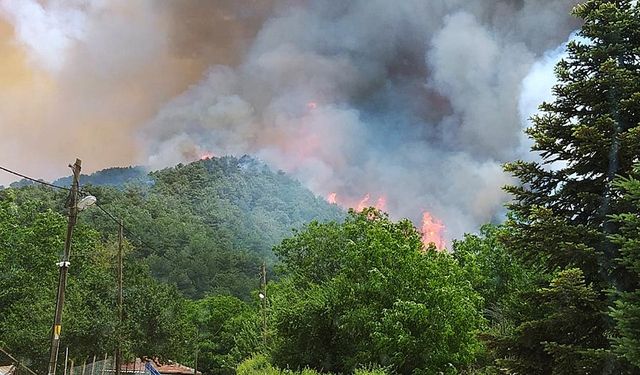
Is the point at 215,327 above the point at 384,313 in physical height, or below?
above

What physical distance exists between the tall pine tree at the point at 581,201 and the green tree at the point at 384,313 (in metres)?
8.06

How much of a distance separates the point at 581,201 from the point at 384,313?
10.1 meters

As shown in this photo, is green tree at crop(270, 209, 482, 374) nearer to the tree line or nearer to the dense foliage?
the tree line

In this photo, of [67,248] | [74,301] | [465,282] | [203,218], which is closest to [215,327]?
[203,218]

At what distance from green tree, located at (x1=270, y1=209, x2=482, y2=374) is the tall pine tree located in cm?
806

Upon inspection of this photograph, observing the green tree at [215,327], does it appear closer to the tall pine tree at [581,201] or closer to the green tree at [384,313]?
the green tree at [384,313]

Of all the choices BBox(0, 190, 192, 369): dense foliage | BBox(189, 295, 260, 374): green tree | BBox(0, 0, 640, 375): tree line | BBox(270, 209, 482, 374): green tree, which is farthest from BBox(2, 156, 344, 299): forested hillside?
BBox(270, 209, 482, 374): green tree

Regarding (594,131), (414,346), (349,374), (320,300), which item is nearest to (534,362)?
(594,131)

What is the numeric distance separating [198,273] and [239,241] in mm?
9313

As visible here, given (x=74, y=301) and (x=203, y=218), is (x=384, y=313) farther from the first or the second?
(x=203, y=218)

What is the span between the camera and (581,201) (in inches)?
461

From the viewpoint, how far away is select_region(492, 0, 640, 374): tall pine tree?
10.5 m

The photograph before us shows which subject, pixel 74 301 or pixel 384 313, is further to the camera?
pixel 74 301

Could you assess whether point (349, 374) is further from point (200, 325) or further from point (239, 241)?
point (239, 241)
